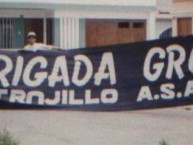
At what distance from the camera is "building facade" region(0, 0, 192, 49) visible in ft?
127

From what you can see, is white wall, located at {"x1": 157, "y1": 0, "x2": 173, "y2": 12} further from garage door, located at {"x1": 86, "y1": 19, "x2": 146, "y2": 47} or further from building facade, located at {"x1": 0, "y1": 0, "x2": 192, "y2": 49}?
garage door, located at {"x1": 86, "y1": 19, "x2": 146, "y2": 47}

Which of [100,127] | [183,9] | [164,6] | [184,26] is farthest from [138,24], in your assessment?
[100,127]

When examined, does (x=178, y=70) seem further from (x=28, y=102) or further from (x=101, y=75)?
(x=28, y=102)

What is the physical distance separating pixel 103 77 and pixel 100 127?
2984 mm

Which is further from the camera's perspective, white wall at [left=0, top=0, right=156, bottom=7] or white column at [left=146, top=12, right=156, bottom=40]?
white column at [left=146, top=12, right=156, bottom=40]

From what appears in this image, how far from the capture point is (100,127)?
14.4m

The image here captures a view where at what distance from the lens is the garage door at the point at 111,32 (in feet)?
132

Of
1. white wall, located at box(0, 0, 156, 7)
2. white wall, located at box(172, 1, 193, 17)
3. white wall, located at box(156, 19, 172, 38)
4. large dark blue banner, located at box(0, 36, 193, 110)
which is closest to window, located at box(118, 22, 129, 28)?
white wall, located at box(0, 0, 156, 7)

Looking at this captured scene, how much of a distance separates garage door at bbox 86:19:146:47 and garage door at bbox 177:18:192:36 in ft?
6.16

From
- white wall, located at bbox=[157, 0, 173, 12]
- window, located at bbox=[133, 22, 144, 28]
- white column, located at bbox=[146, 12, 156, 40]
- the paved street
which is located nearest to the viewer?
the paved street

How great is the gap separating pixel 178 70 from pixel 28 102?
125 inches

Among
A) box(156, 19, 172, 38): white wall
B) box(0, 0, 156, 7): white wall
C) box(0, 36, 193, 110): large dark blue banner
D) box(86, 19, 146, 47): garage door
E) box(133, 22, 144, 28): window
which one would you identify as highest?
box(0, 0, 156, 7): white wall

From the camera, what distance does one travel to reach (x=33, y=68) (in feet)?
56.7

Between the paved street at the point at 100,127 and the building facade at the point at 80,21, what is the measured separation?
868 inches
